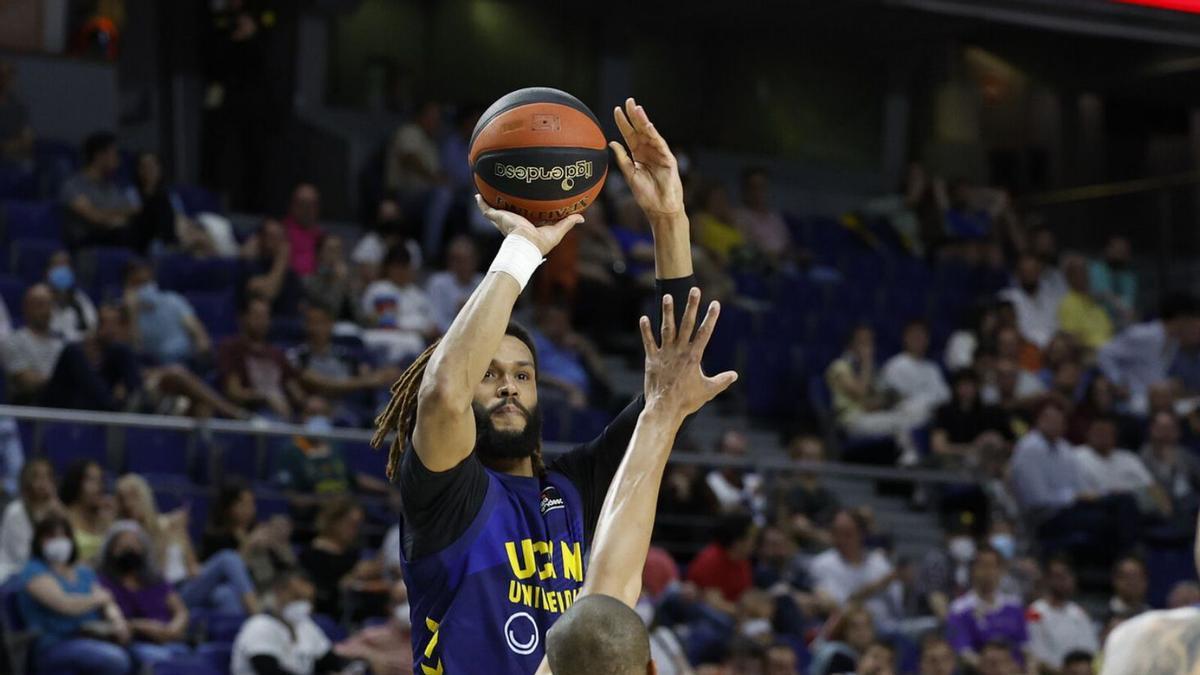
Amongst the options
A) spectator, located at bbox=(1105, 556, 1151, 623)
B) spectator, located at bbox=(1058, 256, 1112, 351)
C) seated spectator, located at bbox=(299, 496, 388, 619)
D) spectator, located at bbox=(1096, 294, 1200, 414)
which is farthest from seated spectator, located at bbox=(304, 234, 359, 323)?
spectator, located at bbox=(1058, 256, 1112, 351)

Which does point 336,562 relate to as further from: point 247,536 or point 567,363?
point 567,363

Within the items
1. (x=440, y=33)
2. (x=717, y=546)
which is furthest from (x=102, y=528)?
(x=440, y=33)

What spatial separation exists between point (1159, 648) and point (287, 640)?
6.42m

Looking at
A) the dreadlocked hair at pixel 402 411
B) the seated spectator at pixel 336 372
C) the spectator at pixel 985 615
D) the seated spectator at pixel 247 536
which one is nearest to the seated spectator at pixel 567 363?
the seated spectator at pixel 336 372

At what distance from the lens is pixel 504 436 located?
13.6 ft

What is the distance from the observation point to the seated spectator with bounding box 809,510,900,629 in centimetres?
1073

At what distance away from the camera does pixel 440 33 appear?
17016 millimetres

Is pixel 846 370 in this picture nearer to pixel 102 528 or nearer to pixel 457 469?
pixel 102 528

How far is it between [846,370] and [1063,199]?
661 cm

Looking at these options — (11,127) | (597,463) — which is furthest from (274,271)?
(597,463)

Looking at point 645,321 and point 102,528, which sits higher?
point 645,321

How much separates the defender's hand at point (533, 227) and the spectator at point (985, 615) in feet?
22.7

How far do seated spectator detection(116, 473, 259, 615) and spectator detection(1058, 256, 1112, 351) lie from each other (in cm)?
781

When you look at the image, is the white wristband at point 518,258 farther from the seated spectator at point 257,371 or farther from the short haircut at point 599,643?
the seated spectator at point 257,371
